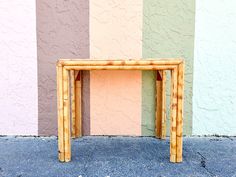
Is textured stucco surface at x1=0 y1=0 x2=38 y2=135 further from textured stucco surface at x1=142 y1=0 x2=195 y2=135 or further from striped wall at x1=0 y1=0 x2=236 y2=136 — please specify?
textured stucco surface at x1=142 y1=0 x2=195 y2=135

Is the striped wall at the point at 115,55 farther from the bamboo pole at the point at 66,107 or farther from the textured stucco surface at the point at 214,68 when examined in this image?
the bamboo pole at the point at 66,107

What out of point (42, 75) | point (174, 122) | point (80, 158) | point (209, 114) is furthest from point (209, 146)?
point (42, 75)

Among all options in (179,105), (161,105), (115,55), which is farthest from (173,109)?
(115,55)

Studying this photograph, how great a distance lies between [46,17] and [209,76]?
50.9 inches

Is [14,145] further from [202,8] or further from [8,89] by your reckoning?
[202,8]

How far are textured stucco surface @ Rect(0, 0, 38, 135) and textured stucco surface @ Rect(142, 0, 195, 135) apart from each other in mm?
846

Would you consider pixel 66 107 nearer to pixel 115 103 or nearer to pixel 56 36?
pixel 115 103

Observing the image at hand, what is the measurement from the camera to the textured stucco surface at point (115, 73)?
6.79ft

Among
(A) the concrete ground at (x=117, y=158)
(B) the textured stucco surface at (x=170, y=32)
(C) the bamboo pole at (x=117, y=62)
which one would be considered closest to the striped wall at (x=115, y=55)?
(B) the textured stucco surface at (x=170, y=32)

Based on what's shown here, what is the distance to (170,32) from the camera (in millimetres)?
2084

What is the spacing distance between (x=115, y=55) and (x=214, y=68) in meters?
0.75

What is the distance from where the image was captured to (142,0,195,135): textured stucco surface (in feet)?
6.78

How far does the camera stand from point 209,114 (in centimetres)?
211

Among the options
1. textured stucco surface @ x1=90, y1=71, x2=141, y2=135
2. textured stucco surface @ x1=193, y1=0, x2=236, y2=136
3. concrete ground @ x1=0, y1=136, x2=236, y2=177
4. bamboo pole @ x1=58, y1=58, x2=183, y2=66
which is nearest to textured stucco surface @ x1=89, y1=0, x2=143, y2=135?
textured stucco surface @ x1=90, y1=71, x2=141, y2=135
